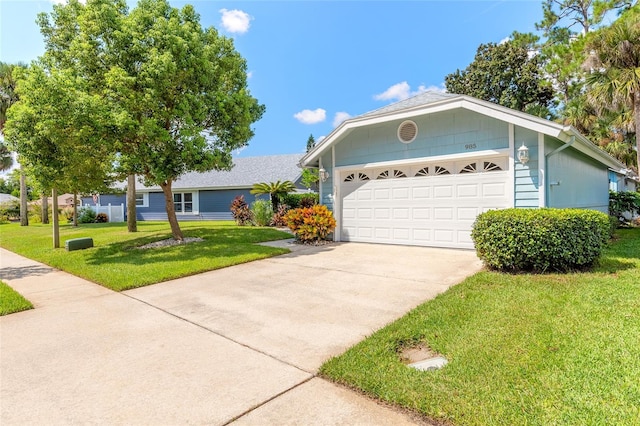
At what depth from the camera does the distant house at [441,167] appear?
7.57 metres

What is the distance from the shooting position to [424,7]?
1255cm

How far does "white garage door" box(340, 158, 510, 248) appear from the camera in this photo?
8.23m

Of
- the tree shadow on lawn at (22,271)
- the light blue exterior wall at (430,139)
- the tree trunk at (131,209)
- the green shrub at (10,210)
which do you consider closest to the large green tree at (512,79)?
the light blue exterior wall at (430,139)

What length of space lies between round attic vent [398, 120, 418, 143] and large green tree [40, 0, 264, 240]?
15.0 ft

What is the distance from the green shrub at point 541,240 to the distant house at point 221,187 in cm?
1590

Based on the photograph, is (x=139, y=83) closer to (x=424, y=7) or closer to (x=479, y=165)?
(x=479, y=165)

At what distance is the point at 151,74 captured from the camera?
848cm

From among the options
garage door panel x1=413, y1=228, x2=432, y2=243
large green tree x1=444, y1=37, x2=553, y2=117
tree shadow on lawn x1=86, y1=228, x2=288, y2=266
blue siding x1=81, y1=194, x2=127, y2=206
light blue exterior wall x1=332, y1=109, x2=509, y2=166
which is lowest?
tree shadow on lawn x1=86, y1=228, x2=288, y2=266

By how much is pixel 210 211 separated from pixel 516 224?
66.0 feet

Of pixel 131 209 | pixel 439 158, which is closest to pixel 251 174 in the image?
pixel 131 209

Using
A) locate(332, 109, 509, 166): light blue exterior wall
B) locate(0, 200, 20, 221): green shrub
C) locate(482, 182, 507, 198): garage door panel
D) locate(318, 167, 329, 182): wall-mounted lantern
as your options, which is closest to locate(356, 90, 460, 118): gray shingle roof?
locate(332, 109, 509, 166): light blue exterior wall

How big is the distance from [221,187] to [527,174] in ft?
59.6

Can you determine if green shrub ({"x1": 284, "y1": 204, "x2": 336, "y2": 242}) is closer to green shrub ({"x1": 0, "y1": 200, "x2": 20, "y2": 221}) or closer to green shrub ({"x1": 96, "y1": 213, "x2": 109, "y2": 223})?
green shrub ({"x1": 96, "y1": 213, "x2": 109, "y2": 223})

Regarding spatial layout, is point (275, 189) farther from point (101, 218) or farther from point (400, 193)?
point (101, 218)
